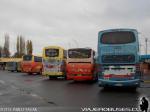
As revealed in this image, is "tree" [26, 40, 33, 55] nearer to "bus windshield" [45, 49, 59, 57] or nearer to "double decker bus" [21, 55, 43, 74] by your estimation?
"double decker bus" [21, 55, 43, 74]

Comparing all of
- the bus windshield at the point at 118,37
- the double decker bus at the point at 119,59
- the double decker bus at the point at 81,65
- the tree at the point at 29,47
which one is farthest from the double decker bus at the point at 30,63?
the tree at the point at 29,47

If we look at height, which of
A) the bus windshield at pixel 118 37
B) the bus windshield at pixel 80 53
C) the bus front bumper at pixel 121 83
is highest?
the bus windshield at pixel 118 37

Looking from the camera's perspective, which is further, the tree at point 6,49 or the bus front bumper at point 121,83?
the tree at point 6,49

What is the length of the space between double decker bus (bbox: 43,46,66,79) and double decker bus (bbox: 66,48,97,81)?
4.35 meters

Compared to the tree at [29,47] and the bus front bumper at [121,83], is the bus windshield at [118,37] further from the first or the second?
the tree at [29,47]

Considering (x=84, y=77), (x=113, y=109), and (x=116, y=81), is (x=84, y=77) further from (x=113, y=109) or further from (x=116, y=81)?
(x=113, y=109)

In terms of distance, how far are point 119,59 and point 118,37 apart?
4.22 ft

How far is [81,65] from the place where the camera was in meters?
27.5

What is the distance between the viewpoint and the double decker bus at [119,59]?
1909 centimetres

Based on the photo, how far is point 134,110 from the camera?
12.0 meters

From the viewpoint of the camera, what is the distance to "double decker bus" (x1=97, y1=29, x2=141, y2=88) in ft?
62.6

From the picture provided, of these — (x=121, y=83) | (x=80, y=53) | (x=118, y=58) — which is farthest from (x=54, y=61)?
(x=121, y=83)

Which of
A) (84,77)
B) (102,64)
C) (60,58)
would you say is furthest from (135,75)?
(60,58)

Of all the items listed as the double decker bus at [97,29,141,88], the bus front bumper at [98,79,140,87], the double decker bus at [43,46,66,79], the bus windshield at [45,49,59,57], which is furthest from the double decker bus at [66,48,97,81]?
the bus front bumper at [98,79,140,87]
